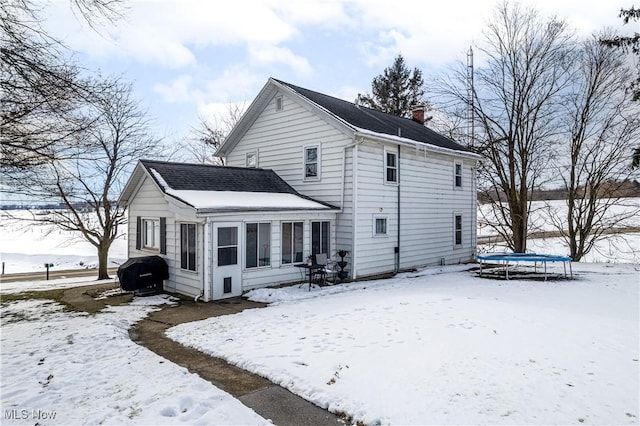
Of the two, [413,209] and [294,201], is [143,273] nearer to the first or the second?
[294,201]

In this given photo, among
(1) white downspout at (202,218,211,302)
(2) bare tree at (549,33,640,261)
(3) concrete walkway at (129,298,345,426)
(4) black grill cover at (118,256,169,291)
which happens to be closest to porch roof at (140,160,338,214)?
(1) white downspout at (202,218,211,302)

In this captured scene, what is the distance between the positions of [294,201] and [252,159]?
4.56 m

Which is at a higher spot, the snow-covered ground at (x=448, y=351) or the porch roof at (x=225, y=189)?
the porch roof at (x=225, y=189)

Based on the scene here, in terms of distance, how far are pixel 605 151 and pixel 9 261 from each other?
39.3 meters

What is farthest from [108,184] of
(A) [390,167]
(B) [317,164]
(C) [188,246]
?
(A) [390,167]

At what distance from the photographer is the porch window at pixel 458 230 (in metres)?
17.4

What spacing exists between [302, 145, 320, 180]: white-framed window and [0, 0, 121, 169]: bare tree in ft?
26.9

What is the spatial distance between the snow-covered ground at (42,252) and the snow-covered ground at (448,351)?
1489 centimetres

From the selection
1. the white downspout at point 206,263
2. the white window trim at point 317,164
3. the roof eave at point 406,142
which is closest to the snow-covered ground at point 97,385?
the white downspout at point 206,263

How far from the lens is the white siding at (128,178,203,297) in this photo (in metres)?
10.1

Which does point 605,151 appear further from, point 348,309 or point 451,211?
point 348,309

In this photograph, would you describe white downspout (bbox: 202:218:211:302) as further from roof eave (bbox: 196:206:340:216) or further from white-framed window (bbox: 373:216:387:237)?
white-framed window (bbox: 373:216:387:237)

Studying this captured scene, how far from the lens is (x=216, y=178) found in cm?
1256

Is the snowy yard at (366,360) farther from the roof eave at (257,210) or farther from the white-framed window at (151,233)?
the white-framed window at (151,233)
